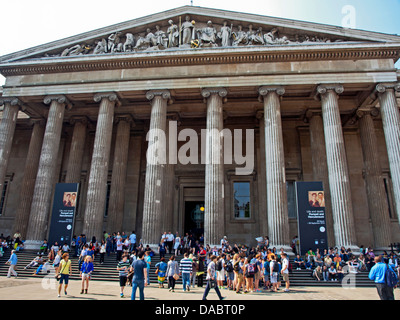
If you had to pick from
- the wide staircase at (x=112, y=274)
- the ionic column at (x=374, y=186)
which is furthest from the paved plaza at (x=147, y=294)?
the ionic column at (x=374, y=186)

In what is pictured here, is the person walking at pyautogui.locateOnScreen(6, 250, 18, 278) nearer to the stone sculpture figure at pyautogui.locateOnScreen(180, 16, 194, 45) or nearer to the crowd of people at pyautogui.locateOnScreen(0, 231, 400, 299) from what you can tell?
the crowd of people at pyautogui.locateOnScreen(0, 231, 400, 299)

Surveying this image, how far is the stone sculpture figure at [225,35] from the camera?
71.7 feet

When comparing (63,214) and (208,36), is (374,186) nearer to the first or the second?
(208,36)

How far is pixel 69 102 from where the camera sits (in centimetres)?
2336

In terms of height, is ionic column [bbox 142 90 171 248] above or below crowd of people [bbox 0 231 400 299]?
above

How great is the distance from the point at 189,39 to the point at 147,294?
17.6 m

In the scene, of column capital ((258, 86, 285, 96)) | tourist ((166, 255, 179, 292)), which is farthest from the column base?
column capital ((258, 86, 285, 96))

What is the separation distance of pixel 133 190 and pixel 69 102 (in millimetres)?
8834

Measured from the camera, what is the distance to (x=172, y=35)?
22719 millimetres

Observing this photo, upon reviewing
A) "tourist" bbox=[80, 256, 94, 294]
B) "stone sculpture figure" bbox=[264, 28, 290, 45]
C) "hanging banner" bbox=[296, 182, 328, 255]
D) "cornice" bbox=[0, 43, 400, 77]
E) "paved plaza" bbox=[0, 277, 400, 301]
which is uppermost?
"stone sculpture figure" bbox=[264, 28, 290, 45]

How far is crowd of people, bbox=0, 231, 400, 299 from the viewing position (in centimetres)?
1069

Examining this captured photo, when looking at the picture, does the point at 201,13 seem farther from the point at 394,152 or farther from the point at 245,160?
the point at 394,152

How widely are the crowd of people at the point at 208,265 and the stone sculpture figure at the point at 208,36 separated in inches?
527
